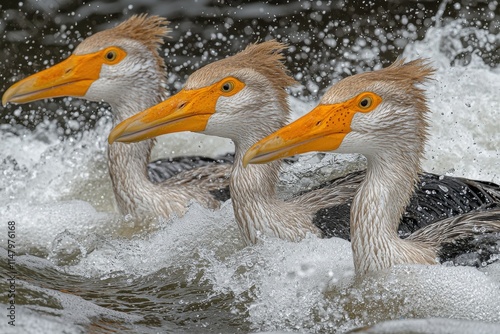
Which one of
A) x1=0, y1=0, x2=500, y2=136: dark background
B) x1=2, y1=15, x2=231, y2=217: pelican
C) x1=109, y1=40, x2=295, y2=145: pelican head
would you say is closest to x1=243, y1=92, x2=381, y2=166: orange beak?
x1=109, y1=40, x2=295, y2=145: pelican head

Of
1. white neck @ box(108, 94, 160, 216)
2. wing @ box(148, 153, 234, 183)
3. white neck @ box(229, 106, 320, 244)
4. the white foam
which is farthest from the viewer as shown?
the white foam

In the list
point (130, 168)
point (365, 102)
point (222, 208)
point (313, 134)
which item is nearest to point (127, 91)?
point (130, 168)

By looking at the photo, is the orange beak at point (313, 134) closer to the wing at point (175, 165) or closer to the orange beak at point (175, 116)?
the orange beak at point (175, 116)

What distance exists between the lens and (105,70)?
21.9 feet

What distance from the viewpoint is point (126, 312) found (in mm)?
5254

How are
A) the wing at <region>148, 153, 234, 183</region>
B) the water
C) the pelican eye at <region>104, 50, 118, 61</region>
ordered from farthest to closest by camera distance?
1. the wing at <region>148, 153, 234, 183</region>
2. the pelican eye at <region>104, 50, 118, 61</region>
3. the water

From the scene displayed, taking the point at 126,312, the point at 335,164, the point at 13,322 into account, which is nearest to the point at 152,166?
the point at 335,164

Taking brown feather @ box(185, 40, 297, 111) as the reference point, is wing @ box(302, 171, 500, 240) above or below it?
below

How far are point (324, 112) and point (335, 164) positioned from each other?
1.86m

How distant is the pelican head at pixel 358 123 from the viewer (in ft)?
16.9

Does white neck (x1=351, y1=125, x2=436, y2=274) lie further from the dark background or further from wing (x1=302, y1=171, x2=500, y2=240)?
the dark background

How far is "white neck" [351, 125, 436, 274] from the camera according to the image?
5.14m

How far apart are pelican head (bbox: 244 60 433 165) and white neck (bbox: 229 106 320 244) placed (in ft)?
2.16

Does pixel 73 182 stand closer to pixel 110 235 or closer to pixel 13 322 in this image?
pixel 110 235
